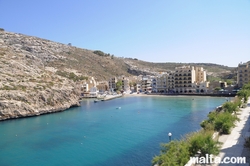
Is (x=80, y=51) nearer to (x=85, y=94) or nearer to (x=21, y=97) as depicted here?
(x=85, y=94)

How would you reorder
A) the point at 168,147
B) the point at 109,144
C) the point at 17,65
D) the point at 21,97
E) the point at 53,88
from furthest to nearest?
the point at 17,65 → the point at 53,88 → the point at 21,97 → the point at 109,144 → the point at 168,147

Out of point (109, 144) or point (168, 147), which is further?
point (109, 144)

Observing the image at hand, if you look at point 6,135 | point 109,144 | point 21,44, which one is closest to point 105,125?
point 109,144

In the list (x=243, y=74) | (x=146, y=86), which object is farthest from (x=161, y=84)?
(x=243, y=74)

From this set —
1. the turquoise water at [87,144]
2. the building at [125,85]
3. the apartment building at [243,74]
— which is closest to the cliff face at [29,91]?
Result: the turquoise water at [87,144]

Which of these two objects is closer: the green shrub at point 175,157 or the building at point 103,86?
the green shrub at point 175,157

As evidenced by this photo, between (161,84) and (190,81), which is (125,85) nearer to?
(161,84)

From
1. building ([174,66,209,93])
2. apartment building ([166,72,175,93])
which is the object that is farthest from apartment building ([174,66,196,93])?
apartment building ([166,72,175,93])

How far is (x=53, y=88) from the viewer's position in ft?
166

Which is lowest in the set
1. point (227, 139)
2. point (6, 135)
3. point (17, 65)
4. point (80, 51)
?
point (6, 135)

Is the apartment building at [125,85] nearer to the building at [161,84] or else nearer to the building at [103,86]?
the building at [103,86]

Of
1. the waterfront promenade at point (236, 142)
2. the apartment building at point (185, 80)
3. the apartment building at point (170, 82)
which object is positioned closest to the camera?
the waterfront promenade at point (236, 142)

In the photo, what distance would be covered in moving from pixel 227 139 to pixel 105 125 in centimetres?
1929

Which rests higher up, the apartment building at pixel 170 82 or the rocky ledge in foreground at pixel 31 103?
the apartment building at pixel 170 82
